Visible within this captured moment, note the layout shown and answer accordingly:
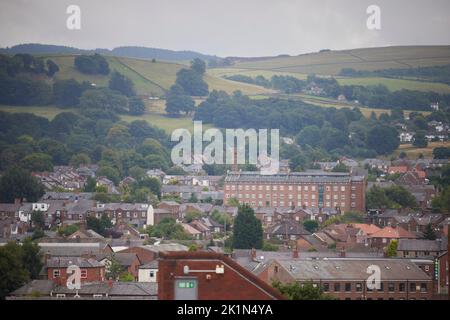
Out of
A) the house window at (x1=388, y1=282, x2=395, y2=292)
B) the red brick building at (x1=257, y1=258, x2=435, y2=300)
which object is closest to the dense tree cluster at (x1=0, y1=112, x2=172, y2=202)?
the red brick building at (x1=257, y1=258, x2=435, y2=300)

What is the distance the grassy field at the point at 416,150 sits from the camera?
14675 cm

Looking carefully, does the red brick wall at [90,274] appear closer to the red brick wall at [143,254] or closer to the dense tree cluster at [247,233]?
the red brick wall at [143,254]

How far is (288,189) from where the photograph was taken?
Answer: 115500 millimetres

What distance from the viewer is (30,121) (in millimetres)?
161875

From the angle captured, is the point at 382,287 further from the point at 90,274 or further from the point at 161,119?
the point at 161,119

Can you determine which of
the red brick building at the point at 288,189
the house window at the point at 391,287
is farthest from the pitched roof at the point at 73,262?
the red brick building at the point at 288,189

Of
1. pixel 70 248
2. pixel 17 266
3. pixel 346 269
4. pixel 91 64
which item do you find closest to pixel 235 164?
pixel 91 64

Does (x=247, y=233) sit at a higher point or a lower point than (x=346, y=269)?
lower

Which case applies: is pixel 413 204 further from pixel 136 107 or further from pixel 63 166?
pixel 136 107

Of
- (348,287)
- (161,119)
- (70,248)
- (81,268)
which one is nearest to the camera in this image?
(348,287)

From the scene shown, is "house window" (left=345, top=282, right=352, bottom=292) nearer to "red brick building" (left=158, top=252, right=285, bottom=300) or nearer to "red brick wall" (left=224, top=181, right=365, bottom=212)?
"red brick building" (left=158, top=252, right=285, bottom=300)

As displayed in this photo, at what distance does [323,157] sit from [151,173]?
24.8 meters

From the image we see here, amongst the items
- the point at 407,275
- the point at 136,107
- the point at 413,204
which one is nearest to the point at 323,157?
the point at 136,107

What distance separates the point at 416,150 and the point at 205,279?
135m
